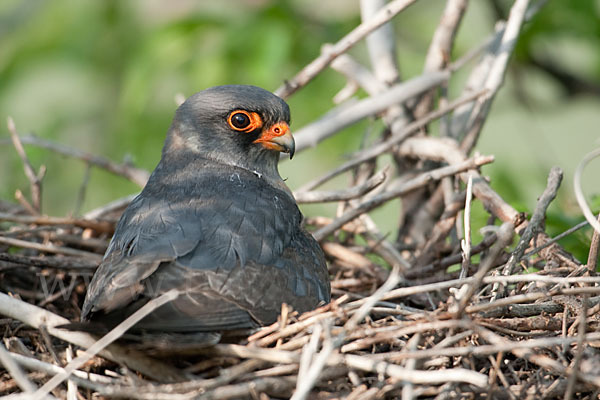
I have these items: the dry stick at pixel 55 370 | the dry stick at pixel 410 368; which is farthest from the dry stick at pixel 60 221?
the dry stick at pixel 410 368

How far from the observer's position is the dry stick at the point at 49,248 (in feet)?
13.8

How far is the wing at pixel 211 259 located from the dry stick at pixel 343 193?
1.59ft

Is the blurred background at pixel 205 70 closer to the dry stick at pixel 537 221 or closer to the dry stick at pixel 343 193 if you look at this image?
the dry stick at pixel 537 221

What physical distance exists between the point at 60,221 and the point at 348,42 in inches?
77.3

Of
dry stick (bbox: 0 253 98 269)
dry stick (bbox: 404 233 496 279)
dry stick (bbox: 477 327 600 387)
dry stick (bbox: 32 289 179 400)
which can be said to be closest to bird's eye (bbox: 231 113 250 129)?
dry stick (bbox: 0 253 98 269)

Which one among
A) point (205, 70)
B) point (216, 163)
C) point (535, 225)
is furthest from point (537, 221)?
point (205, 70)

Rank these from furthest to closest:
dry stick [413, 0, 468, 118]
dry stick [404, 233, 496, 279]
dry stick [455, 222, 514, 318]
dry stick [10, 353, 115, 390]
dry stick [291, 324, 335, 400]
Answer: dry stick [413, 0, 468, 118] < dry stick [404, 233, 496, 279] < dry stick [10, 353, 115, 390] < dry stick [455, 222, 514, 318] < dry stick [291, 324, 335, 400]

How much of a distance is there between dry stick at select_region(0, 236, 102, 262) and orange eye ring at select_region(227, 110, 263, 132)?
111 centimetres

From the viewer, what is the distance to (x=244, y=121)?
4469 millimetres

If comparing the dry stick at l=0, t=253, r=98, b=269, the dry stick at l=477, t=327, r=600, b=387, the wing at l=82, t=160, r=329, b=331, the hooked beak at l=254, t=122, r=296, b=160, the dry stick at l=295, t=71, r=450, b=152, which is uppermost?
the dry stick at l=295, t=71, r=450, b=152

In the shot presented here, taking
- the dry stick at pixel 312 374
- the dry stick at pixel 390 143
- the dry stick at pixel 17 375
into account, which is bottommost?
the dry stick at pixel 312 374

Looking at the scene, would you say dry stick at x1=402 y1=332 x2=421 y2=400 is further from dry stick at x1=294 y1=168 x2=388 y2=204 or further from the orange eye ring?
the orange eye ring

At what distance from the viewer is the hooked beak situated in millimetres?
4426

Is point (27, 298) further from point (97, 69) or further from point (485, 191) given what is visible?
point (97, 69)
